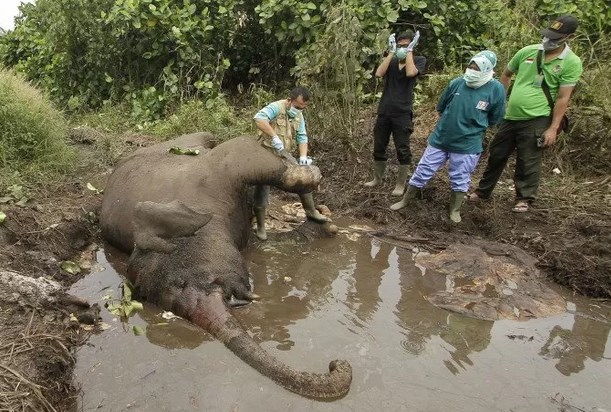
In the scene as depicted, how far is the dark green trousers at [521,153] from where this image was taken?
493 centimetres

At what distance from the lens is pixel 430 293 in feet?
12.8

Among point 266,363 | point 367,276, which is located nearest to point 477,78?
point 367,276

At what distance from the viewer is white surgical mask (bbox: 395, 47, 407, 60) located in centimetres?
498

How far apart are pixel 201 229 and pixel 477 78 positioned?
9.13 feet

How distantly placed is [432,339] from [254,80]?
6.33 m

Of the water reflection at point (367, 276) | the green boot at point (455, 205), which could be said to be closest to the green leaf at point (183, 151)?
the water reflection at point (367, 276)

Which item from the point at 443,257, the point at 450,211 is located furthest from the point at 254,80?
the point at 443,257

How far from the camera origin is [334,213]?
5379 millimetres

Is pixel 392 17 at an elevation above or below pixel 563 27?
above

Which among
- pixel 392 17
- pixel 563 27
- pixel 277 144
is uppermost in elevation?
pixel 392 17

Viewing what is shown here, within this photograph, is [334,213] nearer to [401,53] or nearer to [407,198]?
[407,198]

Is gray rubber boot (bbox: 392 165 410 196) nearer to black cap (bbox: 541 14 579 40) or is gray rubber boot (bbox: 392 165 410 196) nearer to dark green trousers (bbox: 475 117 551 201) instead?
dark green trousers (bbox: 475 117 551 201)

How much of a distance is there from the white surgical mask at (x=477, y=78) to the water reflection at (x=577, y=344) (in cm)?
214

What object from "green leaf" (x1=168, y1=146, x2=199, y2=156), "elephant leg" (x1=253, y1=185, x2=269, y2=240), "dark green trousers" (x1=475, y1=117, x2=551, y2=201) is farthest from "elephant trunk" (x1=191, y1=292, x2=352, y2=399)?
"dark green trousers" (x1=475, y1=117, x2=551, y2=201)
